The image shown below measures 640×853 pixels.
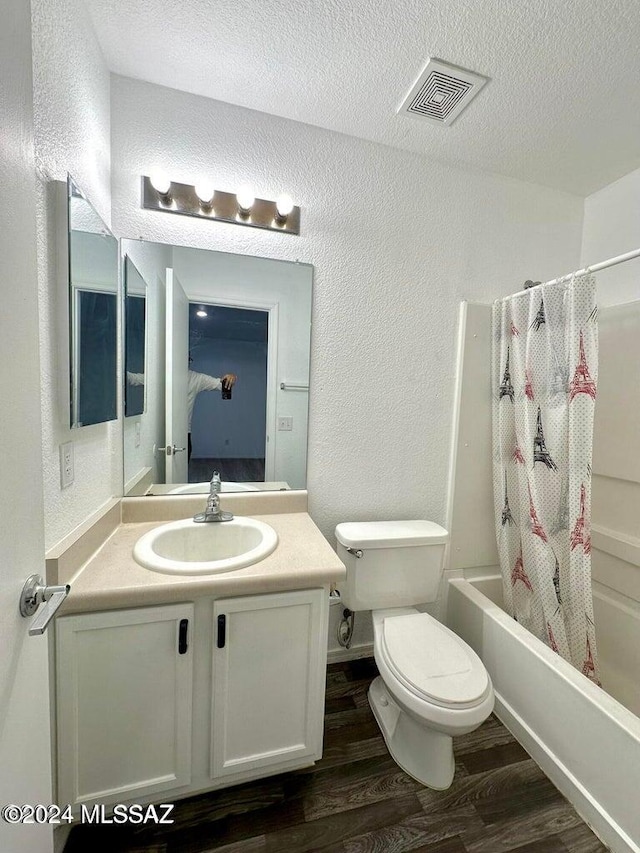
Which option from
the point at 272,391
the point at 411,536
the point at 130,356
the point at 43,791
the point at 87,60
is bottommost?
the point at 43,791

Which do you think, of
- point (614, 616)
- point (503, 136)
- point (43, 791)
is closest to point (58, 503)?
point (43, 791)

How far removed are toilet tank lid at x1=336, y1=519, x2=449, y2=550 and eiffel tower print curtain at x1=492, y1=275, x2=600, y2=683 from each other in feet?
1.46

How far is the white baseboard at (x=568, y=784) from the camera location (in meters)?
1.05

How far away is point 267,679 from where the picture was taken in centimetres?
111

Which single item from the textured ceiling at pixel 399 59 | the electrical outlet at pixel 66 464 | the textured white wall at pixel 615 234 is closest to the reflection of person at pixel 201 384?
the electrical outlet at pixel 66 464

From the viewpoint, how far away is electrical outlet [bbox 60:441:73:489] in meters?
0.99

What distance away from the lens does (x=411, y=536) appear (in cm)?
151

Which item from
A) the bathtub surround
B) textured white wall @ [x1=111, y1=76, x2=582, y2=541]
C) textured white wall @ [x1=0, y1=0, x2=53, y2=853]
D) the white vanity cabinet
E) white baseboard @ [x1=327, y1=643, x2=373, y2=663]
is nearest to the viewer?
textured white wall @ [x1=0, y1=0, x2=53, y2=853]

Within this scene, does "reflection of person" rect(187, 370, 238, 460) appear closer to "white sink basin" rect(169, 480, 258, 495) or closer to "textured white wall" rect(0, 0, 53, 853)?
"white sink basin" rect(169, 480, 258, 495)

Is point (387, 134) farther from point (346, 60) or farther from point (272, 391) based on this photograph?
point (272, 391)

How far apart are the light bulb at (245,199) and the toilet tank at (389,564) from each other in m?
1.41

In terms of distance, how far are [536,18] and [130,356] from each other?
5.68 feet

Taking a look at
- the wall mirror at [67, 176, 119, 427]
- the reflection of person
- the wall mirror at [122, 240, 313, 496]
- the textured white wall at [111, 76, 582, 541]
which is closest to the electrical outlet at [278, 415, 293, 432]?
the wall mirror at [122, 240, 313, 496]

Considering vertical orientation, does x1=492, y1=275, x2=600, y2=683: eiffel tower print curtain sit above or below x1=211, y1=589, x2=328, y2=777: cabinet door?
above
